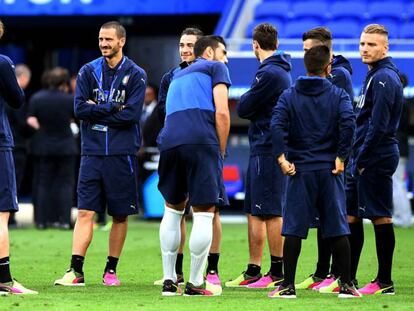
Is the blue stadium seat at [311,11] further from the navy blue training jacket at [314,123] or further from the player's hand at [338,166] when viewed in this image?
the player's hand at [338,166]

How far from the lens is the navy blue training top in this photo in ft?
29.8

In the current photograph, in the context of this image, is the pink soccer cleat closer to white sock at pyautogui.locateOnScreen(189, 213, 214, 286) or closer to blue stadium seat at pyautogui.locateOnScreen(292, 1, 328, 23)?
white sock at pyautogui.locateOnScreen(189, 213, 214, 286)

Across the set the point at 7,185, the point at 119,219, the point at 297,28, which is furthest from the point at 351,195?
the point at 297,28

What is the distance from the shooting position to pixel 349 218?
980cm

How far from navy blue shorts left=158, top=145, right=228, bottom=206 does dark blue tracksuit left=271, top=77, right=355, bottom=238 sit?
52 centimetres

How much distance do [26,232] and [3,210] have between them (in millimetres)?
7593

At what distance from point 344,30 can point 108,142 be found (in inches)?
473

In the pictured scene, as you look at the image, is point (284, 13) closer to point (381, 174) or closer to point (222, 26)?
point (222, 26)

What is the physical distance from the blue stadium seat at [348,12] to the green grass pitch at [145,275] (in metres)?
5.85

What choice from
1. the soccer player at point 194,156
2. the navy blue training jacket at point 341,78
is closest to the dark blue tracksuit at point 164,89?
the soccer player at point 194,156

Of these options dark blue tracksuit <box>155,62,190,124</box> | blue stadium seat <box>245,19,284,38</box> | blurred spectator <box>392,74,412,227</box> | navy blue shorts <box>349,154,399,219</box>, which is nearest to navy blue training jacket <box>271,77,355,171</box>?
navy blue shorts <box>349,154,399,219</box>

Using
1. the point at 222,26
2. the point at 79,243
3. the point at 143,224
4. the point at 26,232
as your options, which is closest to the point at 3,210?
the point at 79,243

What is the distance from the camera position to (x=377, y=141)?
9.37m

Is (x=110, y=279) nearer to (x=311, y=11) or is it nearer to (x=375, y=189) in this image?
(x=375, y=189)
